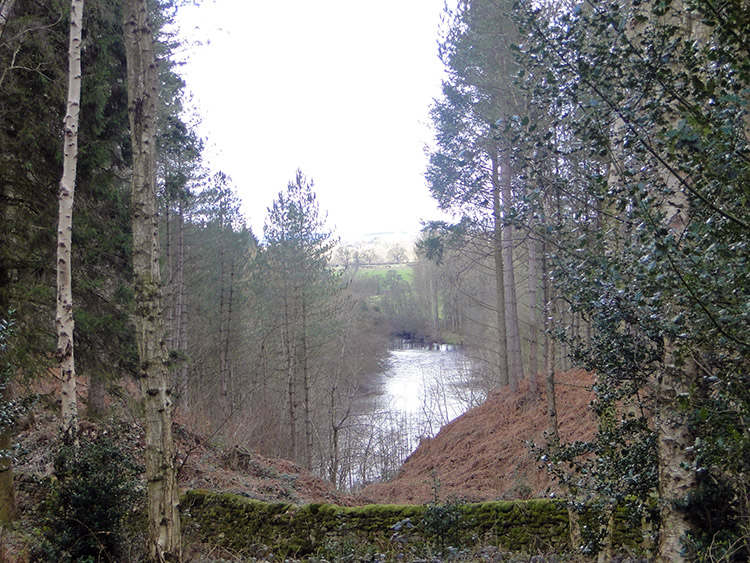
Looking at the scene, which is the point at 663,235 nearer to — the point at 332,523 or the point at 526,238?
the point at 526,238

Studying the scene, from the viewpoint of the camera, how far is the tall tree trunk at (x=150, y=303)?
390 cm

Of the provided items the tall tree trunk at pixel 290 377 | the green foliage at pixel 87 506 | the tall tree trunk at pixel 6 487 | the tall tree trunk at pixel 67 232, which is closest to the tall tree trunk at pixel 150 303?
the green foliage at pixel 87 506

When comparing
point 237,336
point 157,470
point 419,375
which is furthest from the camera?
point 419,375

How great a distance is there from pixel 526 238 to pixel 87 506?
4690 millimetres

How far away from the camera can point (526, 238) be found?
5039 mm

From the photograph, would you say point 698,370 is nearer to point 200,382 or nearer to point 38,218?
point 38,218

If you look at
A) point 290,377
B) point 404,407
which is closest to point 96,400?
point 290,377

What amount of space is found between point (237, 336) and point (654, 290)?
1755 centimetres

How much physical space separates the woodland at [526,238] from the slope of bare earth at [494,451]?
105 centimetres

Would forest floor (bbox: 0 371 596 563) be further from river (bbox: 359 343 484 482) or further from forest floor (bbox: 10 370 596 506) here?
river (bbox: 359 343 484 482)

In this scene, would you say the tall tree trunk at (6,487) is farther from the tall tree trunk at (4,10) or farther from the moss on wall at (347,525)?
the tall tree trunk at (4,10)

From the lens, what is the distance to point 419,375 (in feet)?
90.6

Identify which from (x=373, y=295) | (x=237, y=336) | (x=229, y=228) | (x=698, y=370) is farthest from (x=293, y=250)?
(x=373, y=295)

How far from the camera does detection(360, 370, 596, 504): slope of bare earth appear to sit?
887 centimetres
